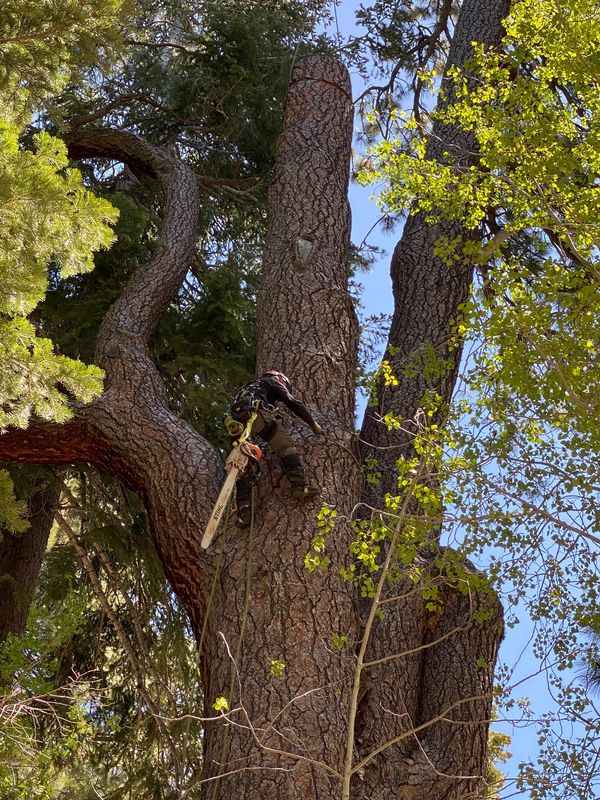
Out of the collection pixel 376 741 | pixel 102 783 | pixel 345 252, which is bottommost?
pixel 102 783

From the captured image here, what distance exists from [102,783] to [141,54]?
6.96 m

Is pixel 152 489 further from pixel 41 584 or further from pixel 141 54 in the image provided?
pixel 141 54

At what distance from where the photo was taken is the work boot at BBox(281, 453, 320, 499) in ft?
18.0

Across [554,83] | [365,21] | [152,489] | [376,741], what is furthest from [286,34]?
[376,741]

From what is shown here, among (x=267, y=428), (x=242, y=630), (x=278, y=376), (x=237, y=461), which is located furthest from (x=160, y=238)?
(x=242, y=630)

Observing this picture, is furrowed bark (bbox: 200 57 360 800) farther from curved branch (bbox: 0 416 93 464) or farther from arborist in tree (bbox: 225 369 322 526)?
curved branch (bbox: 0 416 93 464)

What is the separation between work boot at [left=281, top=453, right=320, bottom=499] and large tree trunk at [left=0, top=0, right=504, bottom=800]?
96 millimetres

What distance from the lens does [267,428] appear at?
5.57 meters

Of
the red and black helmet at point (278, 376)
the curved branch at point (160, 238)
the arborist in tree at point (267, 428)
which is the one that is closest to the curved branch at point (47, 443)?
the curved branch at point (160, 238)

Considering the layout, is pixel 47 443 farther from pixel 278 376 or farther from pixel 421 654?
pixel 421 654

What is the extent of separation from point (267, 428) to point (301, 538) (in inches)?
26.6

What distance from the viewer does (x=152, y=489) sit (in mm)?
5969

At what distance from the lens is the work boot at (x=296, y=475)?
18.0ft

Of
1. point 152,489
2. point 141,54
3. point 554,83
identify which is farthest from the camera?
point 141,54
